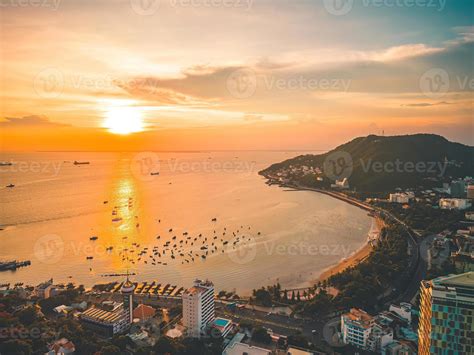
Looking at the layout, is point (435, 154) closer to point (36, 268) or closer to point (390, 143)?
point (390, 143)

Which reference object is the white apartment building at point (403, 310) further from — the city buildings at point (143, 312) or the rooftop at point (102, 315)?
the rooftop at point (102, 315)

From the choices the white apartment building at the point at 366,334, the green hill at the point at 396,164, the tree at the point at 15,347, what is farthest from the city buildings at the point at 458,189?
the tree at the point at 15,347

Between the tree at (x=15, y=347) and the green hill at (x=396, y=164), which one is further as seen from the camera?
the green hill at (x=396, y=164)

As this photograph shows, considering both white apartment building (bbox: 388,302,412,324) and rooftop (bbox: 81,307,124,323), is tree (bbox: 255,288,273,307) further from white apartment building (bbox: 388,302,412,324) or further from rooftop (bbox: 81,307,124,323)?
rooftop (bbox: 81,307,124,323)

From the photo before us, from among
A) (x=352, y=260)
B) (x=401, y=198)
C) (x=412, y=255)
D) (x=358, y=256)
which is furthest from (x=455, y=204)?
(x=352, y=260)

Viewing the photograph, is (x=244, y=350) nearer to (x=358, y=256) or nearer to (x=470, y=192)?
(x=358, y=256)

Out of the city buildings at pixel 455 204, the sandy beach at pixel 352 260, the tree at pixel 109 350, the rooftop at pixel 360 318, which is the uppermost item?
the city buildings at pixel 455 204

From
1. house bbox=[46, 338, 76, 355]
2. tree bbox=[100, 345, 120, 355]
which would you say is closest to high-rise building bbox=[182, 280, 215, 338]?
tree bbox=[100, 345, 120, 355]
